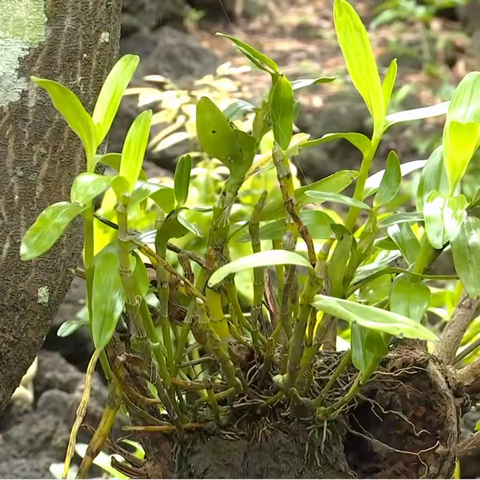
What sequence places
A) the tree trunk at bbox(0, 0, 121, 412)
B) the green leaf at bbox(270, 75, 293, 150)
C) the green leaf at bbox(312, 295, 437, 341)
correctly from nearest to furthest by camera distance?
the green leaf at bbox(312, 295, 437, 341) → the green leaf at bbox(270, 75, 293, 150) → the tree trunk at bbox(0, 0, 121, 412)

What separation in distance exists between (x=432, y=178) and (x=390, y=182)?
3cm

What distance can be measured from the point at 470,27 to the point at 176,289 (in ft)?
Answer: 10.3

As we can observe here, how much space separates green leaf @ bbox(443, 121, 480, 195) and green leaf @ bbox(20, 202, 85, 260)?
0.85 ft

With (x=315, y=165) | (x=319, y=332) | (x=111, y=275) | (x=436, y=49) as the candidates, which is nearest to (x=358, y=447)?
(x=319, y=332)

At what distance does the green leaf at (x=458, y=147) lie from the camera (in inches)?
17.6

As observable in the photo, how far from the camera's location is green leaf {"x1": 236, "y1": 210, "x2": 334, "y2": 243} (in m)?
0.53

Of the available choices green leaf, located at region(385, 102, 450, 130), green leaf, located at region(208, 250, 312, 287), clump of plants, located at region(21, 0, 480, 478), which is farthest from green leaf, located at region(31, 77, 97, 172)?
green leaf, located at region(385, 102, 450, 130)

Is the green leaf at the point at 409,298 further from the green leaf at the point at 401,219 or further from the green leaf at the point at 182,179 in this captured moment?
the green leaf at the point at 182,179

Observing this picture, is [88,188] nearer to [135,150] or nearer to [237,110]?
[135,150]

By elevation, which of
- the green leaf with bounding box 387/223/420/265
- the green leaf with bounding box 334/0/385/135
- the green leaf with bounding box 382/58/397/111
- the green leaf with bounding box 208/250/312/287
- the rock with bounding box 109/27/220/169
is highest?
the green leaf with bounding box 334/0/385/135

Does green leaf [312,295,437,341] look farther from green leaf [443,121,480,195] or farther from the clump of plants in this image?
green leaf [443,121,480,195]

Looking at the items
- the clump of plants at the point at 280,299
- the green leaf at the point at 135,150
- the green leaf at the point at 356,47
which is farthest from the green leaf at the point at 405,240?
the green leaf at the point at 135,150

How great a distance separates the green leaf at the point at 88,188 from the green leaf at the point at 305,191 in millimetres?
161

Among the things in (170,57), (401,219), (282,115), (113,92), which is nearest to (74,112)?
(113,92)
